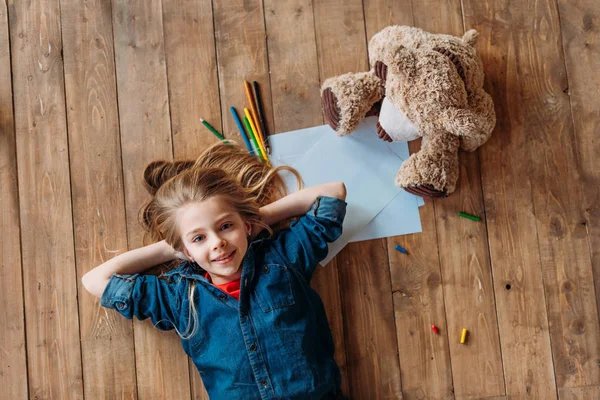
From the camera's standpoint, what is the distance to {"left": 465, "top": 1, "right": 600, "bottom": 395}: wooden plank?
111cm

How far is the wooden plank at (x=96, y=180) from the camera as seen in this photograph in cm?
112

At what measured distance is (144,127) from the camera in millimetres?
1144

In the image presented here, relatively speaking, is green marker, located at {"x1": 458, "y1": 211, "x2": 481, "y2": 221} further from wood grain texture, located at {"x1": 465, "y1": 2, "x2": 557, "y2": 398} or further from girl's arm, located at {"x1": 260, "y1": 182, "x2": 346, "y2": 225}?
girl's arm, located at {"x1": 260, "y1": 182, "x2": 346, "y2": 225}

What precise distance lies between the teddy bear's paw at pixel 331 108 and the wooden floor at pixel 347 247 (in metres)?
0.05

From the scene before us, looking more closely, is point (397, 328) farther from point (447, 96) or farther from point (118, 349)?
point (118, 349)

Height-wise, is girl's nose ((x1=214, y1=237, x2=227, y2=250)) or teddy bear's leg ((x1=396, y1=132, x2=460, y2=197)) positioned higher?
teddy bear's leg ((x1=396, y1=132, x2=460, y2=197))

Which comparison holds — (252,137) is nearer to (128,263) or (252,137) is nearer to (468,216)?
(128,263)

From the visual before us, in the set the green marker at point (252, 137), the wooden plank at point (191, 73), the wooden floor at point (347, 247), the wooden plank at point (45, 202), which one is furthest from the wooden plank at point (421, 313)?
the wooden plank at point (45, 202)

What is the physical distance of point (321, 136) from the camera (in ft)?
3.69

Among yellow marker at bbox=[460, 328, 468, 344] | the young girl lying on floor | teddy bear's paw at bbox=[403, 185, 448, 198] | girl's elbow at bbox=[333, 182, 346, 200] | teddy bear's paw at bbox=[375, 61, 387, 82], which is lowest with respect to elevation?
yellow marker at bbox=[460, 328, 468, 344]

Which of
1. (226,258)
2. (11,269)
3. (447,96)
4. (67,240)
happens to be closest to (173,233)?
(226,258)

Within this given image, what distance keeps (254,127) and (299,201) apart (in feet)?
0.68

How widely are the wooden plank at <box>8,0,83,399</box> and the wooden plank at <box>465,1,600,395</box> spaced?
37.3 inches

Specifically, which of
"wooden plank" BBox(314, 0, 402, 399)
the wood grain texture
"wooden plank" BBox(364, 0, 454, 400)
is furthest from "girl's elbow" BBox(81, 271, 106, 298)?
the wood grain texture
